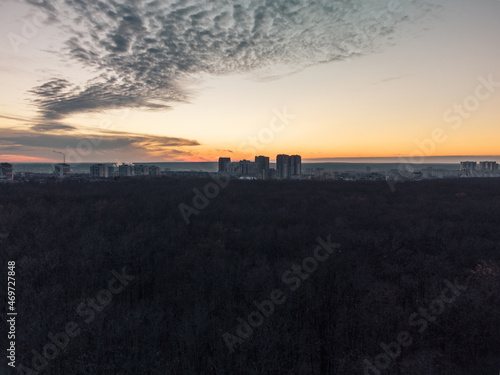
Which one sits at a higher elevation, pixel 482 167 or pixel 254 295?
pixel 482 167

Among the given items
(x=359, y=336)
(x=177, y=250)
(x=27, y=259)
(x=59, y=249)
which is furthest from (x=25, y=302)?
(x=359, y=336)

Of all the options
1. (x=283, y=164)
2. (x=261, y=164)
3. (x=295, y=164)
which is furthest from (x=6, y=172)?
(x=295, y=164)

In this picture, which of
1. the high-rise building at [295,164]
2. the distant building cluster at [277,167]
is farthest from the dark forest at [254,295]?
the high-rise building at [295,164]

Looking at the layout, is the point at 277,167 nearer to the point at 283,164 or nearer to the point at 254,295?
the point at 283,164

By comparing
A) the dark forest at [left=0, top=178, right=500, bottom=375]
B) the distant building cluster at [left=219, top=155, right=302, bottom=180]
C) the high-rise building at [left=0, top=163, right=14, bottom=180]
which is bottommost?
the dark forest at [left=0, top=178, right=500, bottom=375]

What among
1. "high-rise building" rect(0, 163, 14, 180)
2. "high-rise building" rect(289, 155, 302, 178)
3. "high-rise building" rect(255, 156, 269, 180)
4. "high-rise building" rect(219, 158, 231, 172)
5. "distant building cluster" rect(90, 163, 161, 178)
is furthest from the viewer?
"high-rise building" rect(219, 158, 231, 172)

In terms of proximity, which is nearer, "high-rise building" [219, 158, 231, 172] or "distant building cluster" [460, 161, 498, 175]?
"distant building cluster" [460, 161, 498, 175]

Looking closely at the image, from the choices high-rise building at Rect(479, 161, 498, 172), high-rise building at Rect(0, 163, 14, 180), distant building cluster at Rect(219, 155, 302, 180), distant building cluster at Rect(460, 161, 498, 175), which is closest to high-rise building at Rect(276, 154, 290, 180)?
distant building cluster at Rect(219, 155, 302, 180)

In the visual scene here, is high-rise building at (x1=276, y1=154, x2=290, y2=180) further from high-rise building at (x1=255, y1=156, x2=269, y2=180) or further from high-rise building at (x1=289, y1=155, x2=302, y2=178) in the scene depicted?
high-rise building at (x1=255, y1=156, x2=269, y2=180)

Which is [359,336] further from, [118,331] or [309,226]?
[309,226]

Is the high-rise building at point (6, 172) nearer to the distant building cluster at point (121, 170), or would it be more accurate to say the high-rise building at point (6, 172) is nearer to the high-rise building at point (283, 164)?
the distant building cluster at point (121, 170)

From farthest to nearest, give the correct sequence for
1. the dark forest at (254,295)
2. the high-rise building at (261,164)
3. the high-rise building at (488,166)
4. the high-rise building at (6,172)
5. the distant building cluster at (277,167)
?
the distant building cluster at (277,167), the high-rise building at (261,164), the high-rise building at (488,166), the high-rise building at (6,172), the dark forest at (254,295)
